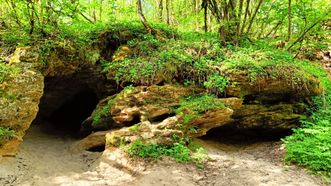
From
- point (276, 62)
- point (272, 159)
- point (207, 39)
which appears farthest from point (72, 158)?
point (276, 62)

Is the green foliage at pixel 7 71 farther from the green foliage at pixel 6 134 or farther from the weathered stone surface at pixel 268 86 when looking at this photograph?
the weathered stone surface at pixel 268 86

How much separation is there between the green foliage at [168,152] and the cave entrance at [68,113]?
4.32 metres

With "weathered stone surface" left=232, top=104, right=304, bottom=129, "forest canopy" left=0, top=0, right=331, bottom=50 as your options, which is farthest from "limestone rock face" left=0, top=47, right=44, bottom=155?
"weathered stone surface" left=232, top=104, right=304, bottom=129

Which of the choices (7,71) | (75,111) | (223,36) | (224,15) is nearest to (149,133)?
(7,71)

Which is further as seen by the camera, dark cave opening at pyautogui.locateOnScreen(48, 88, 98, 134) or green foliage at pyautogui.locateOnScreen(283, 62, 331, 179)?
dark cave opening at pyautogui.locateOnScreen(48, 88, 98, 134)

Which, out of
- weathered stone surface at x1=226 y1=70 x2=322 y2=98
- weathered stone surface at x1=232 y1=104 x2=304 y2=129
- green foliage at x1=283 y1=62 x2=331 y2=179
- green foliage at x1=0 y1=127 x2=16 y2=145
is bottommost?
green foliage at x1=283 y1=62 x2=331 y2=179

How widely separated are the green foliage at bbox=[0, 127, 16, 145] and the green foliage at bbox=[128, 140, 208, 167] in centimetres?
278

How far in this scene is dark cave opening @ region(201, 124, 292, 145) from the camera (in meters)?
8.65

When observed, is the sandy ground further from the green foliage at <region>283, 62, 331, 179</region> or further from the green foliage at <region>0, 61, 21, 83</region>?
the green foliage at <region>0, 61, 21, 83</region>

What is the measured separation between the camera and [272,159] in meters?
7.07

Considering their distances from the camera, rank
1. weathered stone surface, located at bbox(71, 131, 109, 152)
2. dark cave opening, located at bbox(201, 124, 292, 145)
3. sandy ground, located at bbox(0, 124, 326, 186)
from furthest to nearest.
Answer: dark cave opening, located at bbox(201, 124, 292, 145), weathered stone surface, located at bbox(71, 131, 109, 152), sandy ground, located at bbox(0, 124, 326, 186)

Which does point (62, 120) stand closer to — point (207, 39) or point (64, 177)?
point (64, 177)

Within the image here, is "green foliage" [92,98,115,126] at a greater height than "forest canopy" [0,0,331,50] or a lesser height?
lesser

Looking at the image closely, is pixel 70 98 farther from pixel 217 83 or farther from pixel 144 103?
pixel 217 83
